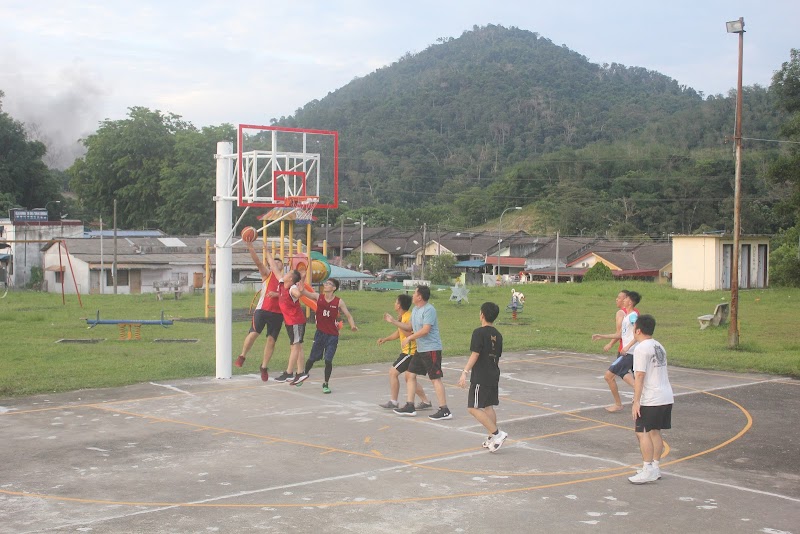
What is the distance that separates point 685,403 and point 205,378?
829cm

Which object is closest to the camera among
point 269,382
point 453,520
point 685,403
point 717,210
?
point 453,520

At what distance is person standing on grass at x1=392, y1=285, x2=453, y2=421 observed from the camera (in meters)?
12.1

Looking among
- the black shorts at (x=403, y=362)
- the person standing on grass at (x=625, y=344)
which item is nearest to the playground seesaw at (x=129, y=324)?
the black shorts at (x=403, y=362)

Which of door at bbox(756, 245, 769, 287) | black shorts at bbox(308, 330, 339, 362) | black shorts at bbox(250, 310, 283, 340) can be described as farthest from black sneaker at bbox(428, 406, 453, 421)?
door at bbox(756, 245, 769, 287)

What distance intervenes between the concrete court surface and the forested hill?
102m

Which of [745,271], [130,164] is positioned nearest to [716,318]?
[745,271]

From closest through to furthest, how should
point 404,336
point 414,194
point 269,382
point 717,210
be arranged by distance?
point 404,336, point 269,382, point 717,210, point 414,194

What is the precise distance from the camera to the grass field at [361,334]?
1669 cm

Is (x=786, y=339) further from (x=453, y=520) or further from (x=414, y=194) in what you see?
(x=414, y=194)

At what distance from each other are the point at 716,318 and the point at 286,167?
1477 cm

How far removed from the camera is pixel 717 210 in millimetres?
83875

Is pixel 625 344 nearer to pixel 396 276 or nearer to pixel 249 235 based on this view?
pixel 249 235

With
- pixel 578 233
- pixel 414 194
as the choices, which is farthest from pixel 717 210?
pixel 414 194

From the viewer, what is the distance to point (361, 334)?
23906 mm
